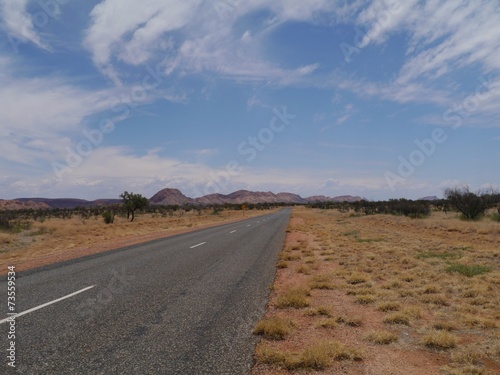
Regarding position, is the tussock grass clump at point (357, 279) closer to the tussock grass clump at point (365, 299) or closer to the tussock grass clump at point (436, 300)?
the tussock grass clump at point (365, 299)

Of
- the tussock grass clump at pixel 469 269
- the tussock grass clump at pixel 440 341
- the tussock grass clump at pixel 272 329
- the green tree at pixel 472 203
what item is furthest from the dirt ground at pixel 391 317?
the green tree at pixel 472 203

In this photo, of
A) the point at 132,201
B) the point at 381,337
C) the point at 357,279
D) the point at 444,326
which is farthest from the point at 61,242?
the point at 132,201

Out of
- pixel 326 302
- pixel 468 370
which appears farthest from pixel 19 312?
pixel 468 370

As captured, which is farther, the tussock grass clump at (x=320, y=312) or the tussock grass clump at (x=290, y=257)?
the tussock grass clump at (x=290, y=257)

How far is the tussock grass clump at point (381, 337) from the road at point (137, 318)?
194 cm

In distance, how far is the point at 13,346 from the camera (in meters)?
4.98

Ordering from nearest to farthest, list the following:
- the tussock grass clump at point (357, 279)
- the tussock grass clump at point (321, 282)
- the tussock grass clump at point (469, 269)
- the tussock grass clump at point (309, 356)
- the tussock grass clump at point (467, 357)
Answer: the tussock grass clump at point (309, 356)
the tussock grass clump at point (467, 357)
the tussock grass clump at point (321, 282)
the tussock grass clump at point (357, 279)
the tussock grass clump at point (469, 269)

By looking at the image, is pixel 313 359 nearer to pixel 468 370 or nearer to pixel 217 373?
pixel 217 373

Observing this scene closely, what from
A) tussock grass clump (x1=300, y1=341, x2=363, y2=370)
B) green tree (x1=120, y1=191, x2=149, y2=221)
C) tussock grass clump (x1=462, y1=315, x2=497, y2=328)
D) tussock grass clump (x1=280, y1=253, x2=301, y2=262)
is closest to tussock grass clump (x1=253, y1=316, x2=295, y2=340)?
tussock grass clump (x1=300, y1=341, x2=363, y2=370)

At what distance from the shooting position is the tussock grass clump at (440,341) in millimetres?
5414

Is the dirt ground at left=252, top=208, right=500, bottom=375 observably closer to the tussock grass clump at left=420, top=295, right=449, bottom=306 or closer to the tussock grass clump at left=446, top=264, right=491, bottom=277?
the tussock grass clump at left=420, top=295, right=449, bottom=306

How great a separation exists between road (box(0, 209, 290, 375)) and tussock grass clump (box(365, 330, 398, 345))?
1.94 meters

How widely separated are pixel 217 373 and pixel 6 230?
3459 cm

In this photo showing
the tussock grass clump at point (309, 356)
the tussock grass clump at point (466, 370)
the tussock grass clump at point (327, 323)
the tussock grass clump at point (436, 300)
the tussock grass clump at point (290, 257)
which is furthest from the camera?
the tussock grass clump at point (290, 257)
